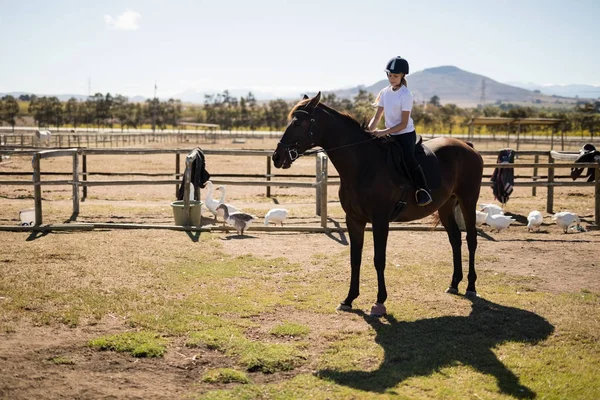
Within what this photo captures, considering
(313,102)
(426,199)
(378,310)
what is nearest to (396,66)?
(313,102)

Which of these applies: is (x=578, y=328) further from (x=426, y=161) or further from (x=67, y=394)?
(x=67, y=394)

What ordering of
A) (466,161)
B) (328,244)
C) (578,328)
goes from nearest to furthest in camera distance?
(578,328)
(466,161)
(328,244)

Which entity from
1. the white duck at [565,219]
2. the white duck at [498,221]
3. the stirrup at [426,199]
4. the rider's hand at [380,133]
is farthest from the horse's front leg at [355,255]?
the white duck at [565,219]

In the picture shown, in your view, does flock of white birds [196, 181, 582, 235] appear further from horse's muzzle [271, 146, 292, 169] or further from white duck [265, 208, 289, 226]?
horse's muzzle [271, 146, 292, 169]

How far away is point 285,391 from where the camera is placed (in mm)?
4598

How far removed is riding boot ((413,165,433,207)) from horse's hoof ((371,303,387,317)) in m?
1.33

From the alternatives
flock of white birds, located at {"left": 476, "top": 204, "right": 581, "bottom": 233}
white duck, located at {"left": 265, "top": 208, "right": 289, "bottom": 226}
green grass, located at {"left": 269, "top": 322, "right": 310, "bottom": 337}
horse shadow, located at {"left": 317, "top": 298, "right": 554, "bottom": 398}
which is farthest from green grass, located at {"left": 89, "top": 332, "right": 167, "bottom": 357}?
flock of white birds, located at {"left": 476, "top": 204, "right": 581, "bottom": 233}

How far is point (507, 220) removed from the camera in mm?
11422

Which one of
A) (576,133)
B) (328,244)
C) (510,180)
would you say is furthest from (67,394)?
(576,133)

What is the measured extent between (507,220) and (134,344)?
27.3 ft

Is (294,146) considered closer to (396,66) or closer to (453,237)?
(396,66)

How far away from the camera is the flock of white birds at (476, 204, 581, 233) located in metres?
11.4

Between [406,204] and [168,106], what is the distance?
113241mm

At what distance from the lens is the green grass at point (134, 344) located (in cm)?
535
